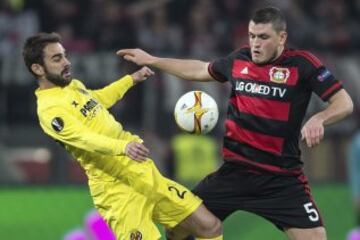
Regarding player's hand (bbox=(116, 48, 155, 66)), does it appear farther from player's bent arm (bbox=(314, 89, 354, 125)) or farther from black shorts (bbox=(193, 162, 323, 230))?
player's bent arm (bbox=(314, 89, 354, 125))

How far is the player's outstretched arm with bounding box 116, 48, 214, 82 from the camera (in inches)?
305

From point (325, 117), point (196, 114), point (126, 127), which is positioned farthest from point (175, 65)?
point (126, 127)

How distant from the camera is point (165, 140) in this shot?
11.3m

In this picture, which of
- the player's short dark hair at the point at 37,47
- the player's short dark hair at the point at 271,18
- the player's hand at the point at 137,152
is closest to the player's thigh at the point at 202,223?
the player's hand at the point at 137,152

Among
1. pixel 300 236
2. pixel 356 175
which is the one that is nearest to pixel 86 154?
pixel 300 236

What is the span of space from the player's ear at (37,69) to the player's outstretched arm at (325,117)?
1859 mm

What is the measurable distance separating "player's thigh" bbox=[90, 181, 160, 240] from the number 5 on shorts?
1.01 meters

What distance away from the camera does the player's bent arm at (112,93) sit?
7863 mm

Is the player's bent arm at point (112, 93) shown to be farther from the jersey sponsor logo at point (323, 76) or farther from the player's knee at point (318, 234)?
the player's knee at point (318, 234)

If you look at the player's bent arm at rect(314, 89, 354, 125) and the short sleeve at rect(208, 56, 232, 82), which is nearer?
the player's bent arm at rect(314, 89, 354, 125)

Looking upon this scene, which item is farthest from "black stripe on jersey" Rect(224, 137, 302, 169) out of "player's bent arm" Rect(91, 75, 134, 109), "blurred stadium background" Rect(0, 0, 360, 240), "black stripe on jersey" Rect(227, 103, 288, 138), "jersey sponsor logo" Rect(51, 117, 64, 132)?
"blurred stadium background" Rect(0, 0, 360, 240)

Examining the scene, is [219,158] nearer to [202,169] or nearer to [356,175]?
[202,169]

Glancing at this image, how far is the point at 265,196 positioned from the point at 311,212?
33 centimetres

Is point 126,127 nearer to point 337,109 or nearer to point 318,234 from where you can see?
point 318,234
